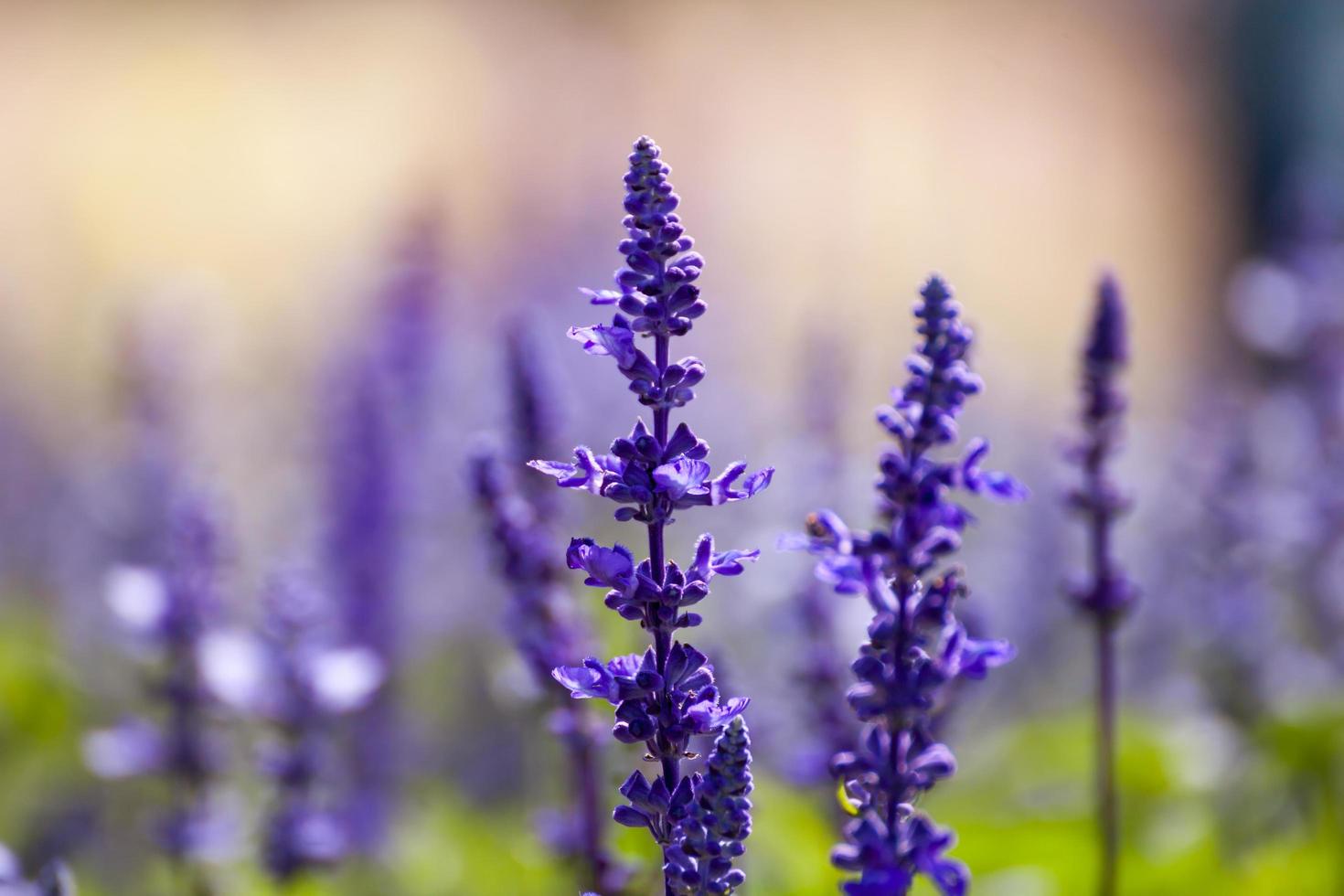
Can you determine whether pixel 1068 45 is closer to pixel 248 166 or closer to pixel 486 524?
pixel 248 166

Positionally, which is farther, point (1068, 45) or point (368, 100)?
point (1068, 45)

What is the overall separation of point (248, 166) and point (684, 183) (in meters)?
5.25

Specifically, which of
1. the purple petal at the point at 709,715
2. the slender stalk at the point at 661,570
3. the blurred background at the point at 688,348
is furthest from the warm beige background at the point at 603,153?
the purple petal at the point at 709,715

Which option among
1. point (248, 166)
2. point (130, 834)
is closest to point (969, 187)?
point (248, 166)

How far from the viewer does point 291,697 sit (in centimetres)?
262

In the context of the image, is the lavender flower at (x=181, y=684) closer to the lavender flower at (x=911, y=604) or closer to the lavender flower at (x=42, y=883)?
the lavender flower at (x=42, y=883)

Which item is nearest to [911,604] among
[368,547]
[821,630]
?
[821,630]

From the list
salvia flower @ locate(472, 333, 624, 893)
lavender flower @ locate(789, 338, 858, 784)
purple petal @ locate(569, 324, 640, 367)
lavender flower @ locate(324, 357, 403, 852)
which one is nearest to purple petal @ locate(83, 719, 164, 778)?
salvia flower @ locate(472, 333, 624, 893)

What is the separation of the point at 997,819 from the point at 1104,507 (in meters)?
1.34

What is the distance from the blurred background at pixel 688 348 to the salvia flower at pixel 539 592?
0.29ft

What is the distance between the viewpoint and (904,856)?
1396mm

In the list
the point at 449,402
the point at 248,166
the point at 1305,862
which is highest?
the point at 248,166

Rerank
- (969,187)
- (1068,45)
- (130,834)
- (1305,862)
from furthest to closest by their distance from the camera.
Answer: (1068,45) → (969,187) → (130,834) → (1305,862)

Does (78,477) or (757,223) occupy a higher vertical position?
(757,223)
